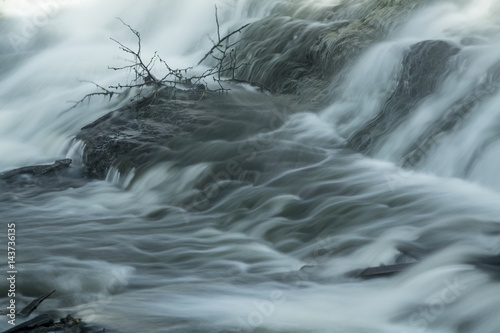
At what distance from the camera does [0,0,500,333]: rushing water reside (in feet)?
12.8

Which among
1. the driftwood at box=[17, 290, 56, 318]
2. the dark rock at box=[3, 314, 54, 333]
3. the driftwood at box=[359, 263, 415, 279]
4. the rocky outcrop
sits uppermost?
the rocky outcrop

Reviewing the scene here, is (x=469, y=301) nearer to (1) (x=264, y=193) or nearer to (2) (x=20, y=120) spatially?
(1) (x=264, y=193)

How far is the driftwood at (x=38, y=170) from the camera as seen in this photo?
7086mm

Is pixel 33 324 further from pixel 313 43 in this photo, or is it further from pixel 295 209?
pixel 313 43

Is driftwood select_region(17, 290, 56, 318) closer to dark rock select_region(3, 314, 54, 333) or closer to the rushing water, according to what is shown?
the rushing water

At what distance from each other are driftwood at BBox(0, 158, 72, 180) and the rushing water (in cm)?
18

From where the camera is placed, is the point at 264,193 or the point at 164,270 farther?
the point at 264,193

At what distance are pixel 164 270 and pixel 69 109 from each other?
177 inches

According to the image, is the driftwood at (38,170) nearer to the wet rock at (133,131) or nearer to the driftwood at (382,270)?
the wet rock at (133,131)

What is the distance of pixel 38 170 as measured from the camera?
7129 mm

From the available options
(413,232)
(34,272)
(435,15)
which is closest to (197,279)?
(34,272)

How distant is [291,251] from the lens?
16.3 feet

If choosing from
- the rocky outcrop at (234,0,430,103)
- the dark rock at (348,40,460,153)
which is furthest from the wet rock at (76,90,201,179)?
the dark rock at (348,40,460,153)

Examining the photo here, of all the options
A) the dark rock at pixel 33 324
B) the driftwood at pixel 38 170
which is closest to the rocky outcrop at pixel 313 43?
the driftwood at pixel 38 170
